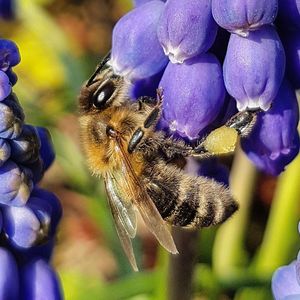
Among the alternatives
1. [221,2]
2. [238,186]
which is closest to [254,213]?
[238,186]

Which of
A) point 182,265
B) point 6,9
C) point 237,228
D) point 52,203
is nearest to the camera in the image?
point 52,203

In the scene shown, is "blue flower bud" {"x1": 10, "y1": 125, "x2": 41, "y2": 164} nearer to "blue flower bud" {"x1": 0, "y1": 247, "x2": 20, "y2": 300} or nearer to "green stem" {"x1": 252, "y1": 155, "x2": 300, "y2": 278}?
"blue flower bud" {"x1": 0, "y1": 247, "x2": 20, "y2": 300}

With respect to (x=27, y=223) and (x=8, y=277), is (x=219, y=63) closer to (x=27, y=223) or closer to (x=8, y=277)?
(x=27, y=223)

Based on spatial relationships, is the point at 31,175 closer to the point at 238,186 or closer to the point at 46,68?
the point at 238,186

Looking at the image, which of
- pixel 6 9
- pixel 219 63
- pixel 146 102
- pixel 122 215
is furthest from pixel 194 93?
pixel 6 9

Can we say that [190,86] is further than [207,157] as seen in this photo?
No

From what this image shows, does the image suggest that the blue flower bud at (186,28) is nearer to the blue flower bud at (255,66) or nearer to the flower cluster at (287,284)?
the blue flower bud at (255,66)

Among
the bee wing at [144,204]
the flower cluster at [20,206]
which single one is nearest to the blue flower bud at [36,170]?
the flower cluster at [20,206]
